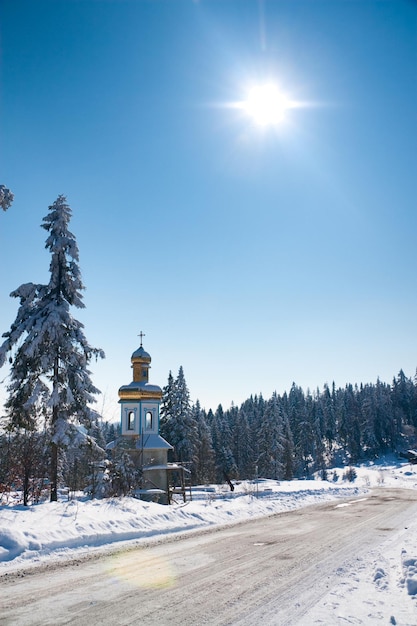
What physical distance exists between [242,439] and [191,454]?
34.9 meters

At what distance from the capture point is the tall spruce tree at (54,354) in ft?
56.2

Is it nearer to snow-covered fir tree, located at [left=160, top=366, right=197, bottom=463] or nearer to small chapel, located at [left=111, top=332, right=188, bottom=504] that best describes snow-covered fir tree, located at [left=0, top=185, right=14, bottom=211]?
small chapel, located at [left=111, top=332, right=188, bottom=504]

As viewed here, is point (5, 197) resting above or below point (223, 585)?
above

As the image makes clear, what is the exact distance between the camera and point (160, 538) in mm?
11797

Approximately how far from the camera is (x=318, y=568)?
8.34 meters

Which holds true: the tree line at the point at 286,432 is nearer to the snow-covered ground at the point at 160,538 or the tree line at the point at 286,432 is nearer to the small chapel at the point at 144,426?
the small chapel at the point at 144,426

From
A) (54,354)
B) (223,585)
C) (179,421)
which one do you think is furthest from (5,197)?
(179,421)

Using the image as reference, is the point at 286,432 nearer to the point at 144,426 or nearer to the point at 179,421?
the point at 179,421

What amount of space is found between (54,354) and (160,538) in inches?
346

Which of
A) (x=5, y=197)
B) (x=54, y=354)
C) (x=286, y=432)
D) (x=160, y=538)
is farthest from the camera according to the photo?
(x=286, y=432)

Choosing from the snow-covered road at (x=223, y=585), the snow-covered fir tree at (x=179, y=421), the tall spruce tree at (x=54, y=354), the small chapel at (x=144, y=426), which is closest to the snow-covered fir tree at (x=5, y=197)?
the tall spruce tree at (x=54, y=354)

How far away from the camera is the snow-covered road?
566 centimetres

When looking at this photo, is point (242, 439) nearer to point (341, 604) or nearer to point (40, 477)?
point (40, 477)

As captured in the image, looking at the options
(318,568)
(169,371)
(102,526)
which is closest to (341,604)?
(318,568)
